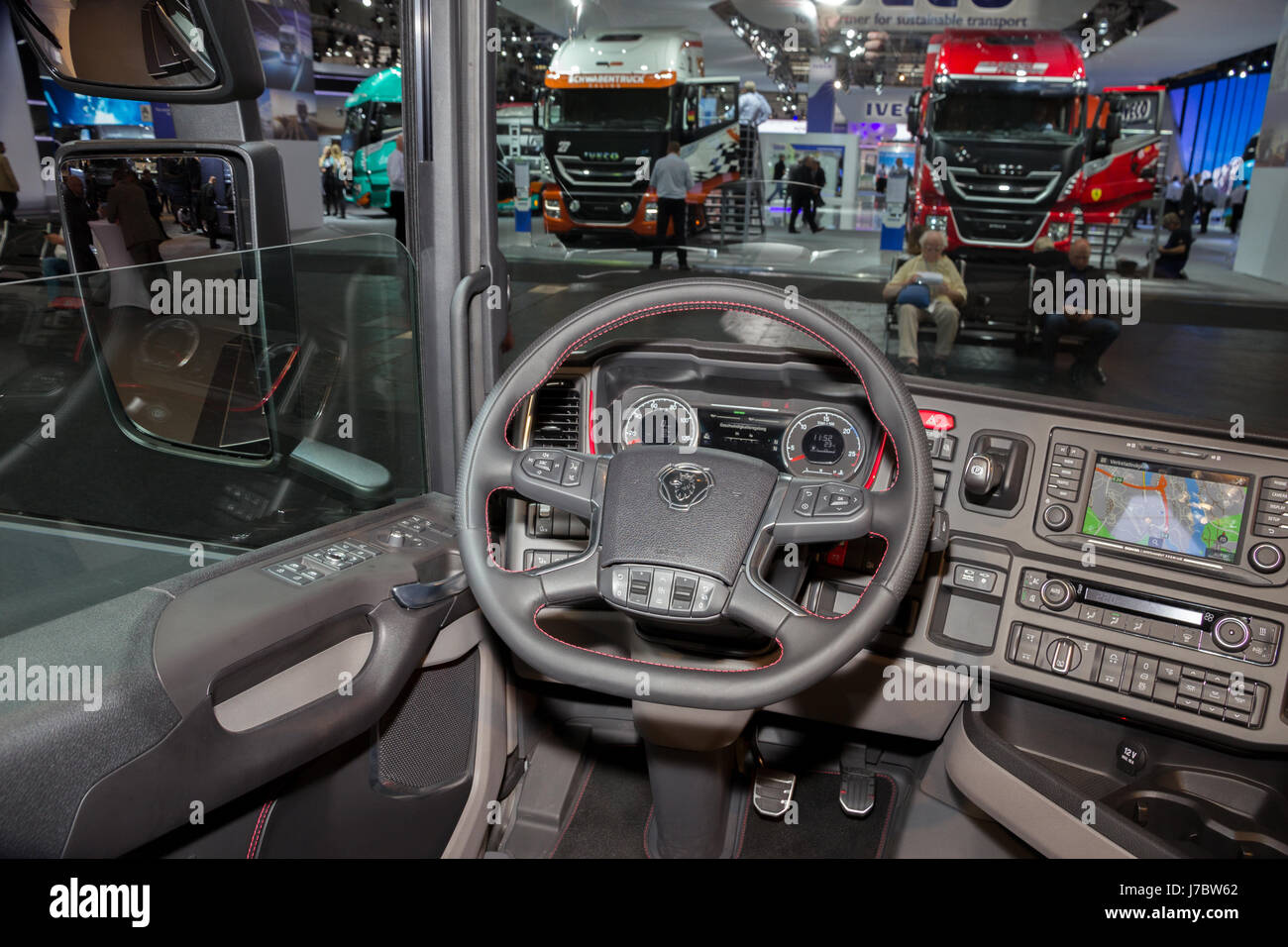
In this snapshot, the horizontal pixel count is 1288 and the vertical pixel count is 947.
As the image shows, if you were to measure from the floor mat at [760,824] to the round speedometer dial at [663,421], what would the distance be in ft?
3.28

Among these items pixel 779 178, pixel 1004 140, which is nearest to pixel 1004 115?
pixel 1004 140

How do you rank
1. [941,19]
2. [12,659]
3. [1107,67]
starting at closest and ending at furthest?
[12,659], [941,19], [1107,67]

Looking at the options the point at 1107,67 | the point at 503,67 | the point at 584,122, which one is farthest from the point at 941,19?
the point at 1107,67

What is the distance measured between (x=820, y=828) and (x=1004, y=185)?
851 centimetres

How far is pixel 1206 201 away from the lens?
699 inches

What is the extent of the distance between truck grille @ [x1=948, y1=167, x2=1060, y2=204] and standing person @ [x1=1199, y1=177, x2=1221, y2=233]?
1138 cm

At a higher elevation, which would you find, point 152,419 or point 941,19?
point 941,19

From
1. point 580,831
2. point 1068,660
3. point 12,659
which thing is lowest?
point 580,831

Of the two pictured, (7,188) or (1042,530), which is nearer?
(1042,530)

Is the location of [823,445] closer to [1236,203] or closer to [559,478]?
[559,478]

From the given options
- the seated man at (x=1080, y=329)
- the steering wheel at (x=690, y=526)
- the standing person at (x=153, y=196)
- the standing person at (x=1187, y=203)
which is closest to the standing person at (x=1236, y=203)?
the standing person at (x=1187, y=203)

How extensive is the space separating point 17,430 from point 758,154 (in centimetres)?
1262

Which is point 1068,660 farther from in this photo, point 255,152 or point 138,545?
point 255,152

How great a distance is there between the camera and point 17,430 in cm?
113
